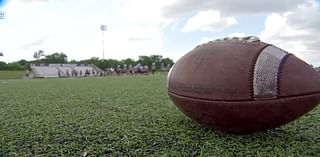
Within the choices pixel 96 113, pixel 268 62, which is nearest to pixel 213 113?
pixel 268 62

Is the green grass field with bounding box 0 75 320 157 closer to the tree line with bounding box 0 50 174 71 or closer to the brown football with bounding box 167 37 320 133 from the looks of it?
the brown football with bounding box 167 37 320 133

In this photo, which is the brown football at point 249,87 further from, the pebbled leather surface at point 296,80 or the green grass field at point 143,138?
the green grass field at point 143,138

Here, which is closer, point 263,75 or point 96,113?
point 263,75

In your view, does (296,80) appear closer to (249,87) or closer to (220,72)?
(249,87)

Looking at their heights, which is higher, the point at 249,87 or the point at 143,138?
the point at 249,87

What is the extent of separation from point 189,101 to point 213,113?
0.53ft

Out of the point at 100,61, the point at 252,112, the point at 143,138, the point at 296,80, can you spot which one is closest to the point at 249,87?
the point at 252,112

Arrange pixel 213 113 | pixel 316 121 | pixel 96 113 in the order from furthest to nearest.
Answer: pixel 96 113 < pixel 316 121 < pixel 213 113

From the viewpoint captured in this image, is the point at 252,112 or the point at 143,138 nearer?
the point at 252,112

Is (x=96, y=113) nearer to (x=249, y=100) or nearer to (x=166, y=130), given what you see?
(x=166, y=130)

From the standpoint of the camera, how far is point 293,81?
59.6 inches

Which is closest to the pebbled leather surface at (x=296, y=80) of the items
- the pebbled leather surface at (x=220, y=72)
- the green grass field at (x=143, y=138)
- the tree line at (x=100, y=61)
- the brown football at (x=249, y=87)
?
the brown football at (x=249, y=87)

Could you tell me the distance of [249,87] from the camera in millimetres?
1515

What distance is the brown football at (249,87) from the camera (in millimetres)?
1498
